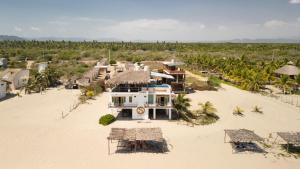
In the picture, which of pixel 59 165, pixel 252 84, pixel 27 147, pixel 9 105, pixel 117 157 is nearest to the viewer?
pixel 59 165

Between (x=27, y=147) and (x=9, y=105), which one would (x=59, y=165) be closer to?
(x=27, y=147)

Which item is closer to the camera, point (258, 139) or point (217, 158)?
point (217, 158)

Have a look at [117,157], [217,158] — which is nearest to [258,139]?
[217,158]

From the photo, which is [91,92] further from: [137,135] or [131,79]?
[137,135]

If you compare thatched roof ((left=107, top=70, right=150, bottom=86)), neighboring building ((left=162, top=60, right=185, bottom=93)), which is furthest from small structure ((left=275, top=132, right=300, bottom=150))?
neighboring building ((left=162, top=60, right=185, bottom=93))

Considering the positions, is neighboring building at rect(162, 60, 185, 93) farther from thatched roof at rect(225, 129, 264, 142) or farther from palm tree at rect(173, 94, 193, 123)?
thatched roof at rect(225, 129, 264, 142)

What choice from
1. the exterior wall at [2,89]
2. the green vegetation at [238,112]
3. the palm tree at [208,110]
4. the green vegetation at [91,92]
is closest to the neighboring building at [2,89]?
the exterior wall at [2,89]

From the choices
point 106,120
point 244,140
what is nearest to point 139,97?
point 106,120
